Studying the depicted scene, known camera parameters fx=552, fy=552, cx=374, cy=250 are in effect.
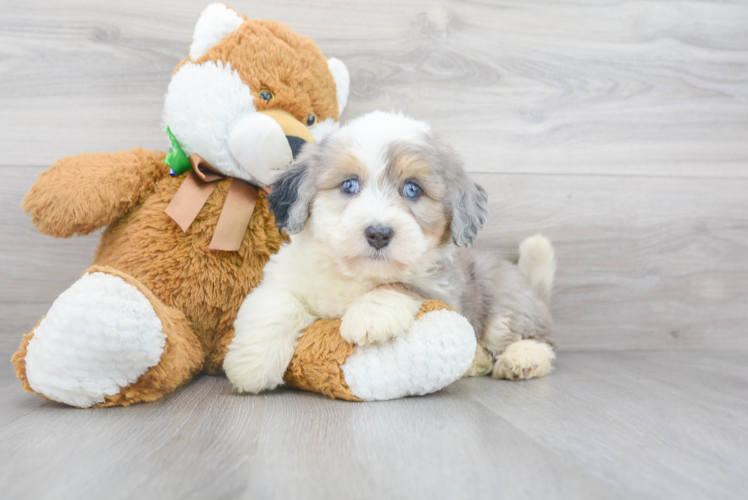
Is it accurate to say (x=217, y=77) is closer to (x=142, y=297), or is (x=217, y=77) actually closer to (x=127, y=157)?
(x=127, y=157)

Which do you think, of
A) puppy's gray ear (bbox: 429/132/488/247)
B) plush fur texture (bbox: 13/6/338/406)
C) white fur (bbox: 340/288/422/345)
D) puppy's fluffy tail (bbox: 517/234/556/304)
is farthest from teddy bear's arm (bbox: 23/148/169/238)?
puppy's fluffy tail (bbox: 517/234/556/304)

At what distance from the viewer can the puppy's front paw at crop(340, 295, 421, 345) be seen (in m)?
1.36

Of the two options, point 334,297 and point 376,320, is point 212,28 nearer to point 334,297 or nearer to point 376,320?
point 334,297

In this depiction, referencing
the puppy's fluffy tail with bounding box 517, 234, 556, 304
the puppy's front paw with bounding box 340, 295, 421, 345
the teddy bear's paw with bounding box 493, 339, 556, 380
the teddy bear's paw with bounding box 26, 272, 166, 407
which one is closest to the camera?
the teddy bear's paw with bounding box 26, 272, 166, 407

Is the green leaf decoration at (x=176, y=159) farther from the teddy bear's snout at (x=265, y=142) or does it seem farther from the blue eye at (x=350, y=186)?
the blue eye at (x=350, y=186)

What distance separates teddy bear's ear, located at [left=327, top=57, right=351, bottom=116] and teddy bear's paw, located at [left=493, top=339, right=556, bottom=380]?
3.26ft

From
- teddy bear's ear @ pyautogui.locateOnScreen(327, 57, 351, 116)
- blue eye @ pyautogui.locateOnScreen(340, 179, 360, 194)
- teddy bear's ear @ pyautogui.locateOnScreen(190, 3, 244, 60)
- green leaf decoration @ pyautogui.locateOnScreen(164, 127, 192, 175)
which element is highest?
teddy bear's ear @ pyautogui.locateOnScreen(190, 3, 244, 60)

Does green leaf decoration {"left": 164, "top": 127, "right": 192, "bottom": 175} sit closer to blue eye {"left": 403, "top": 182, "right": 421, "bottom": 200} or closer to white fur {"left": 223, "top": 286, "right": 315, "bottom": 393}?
white fur {"left": 223, "top": 286, "right": 315, "bottom": 393}

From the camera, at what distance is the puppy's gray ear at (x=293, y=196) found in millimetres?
1481

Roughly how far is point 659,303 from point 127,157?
7.02ft

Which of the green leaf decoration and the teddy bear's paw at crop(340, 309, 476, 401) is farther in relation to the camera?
the green leaf decoration

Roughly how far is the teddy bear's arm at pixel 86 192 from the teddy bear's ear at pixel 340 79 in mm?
671

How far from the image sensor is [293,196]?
59.2 inches

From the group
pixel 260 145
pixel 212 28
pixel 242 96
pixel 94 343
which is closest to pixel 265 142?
pixel 260 145
